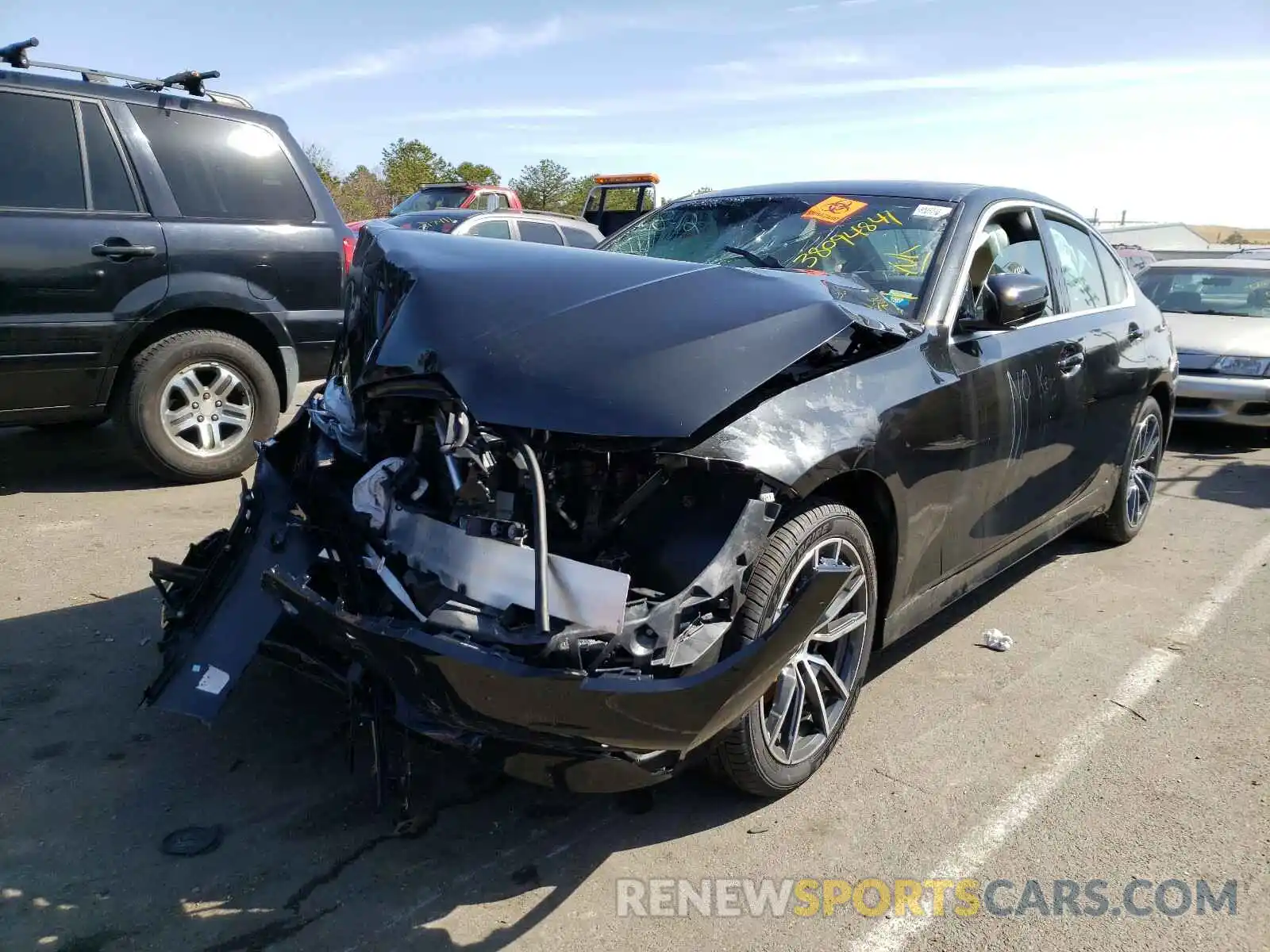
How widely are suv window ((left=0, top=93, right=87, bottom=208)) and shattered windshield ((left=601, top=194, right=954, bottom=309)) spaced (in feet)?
10.8

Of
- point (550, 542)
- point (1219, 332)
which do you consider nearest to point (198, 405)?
point (550, 542)

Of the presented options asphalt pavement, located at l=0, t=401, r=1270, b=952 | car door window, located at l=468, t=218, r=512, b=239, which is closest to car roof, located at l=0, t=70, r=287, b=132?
asphalt pavement, located at l=0, t=401, r=1270, b=952

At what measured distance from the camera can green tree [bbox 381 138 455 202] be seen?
3088cm

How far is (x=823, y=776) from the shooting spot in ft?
10.4

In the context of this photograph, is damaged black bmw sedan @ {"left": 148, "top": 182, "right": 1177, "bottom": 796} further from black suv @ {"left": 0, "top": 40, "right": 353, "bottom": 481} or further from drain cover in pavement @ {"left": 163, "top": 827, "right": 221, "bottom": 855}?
black suv @ {"left": 0, "top": 40, "right": 353, "bottom": 481}

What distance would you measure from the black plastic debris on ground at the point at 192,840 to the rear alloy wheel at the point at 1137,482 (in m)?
4.56

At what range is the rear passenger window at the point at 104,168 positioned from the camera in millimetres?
5570

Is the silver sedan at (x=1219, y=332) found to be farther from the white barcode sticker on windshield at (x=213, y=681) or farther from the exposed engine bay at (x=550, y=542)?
the white barcode sticker on windshield at (x=213, y=681)

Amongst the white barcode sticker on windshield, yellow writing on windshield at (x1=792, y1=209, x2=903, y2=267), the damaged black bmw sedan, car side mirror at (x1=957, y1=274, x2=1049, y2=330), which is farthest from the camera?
yellow writing on windshield at (x1=792, y1=209, x2=903, y2=267)

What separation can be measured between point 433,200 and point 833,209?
43.5ft

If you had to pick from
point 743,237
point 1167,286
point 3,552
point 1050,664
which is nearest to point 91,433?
point 3,552

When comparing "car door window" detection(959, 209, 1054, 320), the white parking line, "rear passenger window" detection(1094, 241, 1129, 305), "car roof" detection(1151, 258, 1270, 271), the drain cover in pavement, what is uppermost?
"car door window" detection(959, 209, 1054, 320)

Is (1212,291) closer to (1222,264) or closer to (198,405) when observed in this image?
(1222,264)

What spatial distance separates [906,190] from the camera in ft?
13.4
